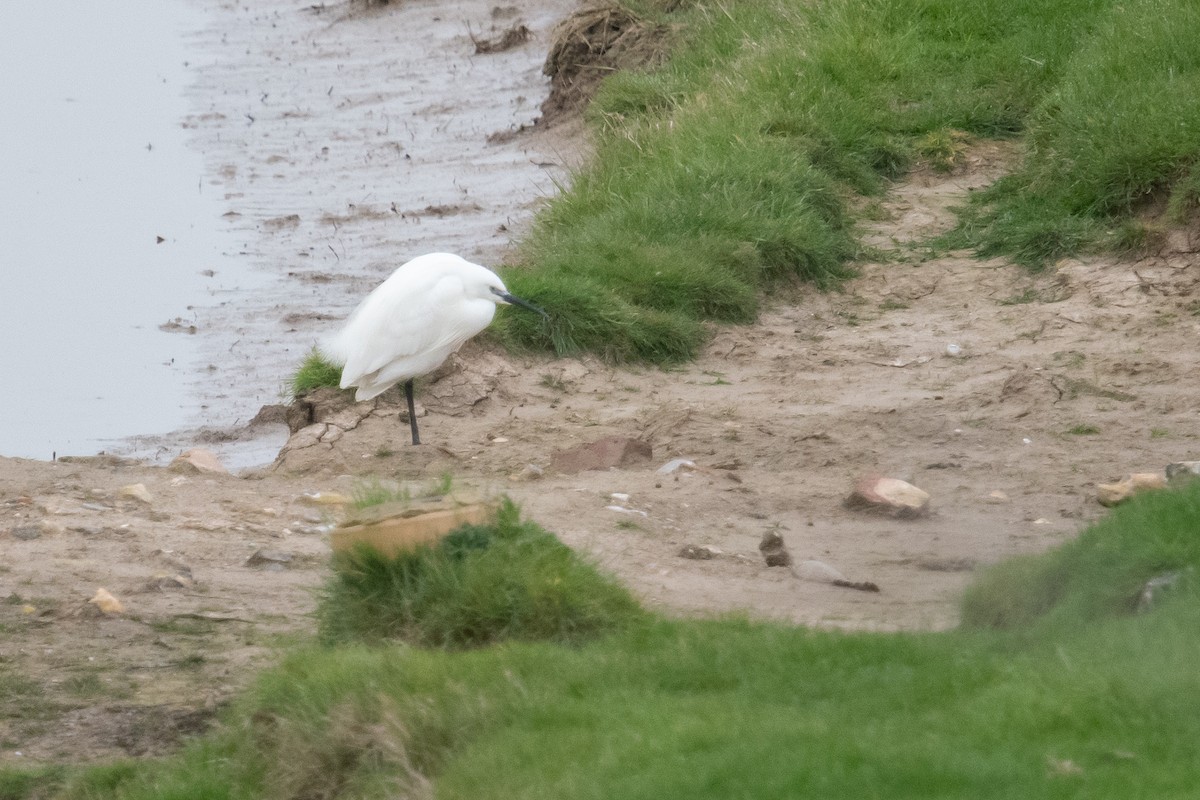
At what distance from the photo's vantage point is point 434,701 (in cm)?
455

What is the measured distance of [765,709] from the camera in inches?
165

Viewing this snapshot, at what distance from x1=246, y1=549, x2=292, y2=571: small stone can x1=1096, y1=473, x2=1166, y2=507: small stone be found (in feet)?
11.0

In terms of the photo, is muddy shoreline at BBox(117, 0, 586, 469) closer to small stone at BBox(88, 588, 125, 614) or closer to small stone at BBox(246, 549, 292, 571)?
small stone at BBox(246, 549, 292, 571)

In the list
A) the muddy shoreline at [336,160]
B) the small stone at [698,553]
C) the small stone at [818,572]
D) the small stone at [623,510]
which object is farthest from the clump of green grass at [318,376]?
the small stone at [818,572]

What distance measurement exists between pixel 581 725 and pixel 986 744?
3.38ft

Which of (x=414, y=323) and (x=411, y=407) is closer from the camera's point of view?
(x=414, y=323)

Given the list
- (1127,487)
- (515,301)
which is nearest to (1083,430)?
(1127,487)

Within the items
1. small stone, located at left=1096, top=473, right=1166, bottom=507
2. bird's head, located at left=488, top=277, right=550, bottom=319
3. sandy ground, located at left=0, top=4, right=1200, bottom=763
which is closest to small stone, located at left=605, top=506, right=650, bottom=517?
sandy ground, located at left=0, top=4, right=1200, bottom=763

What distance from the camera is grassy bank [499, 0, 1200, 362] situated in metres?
9.96

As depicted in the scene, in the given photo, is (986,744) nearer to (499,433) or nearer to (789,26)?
(499,433)

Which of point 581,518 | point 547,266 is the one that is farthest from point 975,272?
point 581,518

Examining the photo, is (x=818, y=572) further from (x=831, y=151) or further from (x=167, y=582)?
(x=831, y=151)

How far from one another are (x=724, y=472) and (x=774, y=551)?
1.36 metres

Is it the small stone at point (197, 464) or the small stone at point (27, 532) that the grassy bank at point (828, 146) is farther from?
the small stone at point (27, 532)
